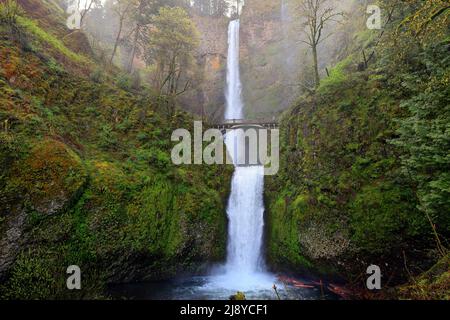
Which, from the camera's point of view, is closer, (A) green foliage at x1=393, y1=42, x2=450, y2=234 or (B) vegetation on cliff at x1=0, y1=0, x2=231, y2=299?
(A) green foliage at x1=393, y1=42, x2=450, y2=234

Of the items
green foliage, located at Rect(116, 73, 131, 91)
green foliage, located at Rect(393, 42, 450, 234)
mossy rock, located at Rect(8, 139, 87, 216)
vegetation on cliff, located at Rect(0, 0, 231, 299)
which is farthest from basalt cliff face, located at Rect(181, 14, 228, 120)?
green foliage, located at Rect(393, 42, 450, 234)

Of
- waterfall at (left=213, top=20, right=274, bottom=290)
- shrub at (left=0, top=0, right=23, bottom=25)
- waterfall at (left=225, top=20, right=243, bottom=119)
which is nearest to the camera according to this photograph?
shrub at (left=0, top=0, right=23, bottom=25)

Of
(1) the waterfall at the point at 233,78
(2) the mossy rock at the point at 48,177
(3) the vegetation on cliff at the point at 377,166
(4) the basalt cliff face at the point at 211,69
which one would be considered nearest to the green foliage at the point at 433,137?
(3) the vegetation on cliff at the point at 377,166

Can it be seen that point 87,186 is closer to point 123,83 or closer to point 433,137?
point 123,83

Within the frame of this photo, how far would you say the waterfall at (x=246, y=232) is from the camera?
43.8 ft

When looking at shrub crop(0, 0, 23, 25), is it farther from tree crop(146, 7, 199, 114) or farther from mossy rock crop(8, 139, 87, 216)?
tree crop(146, 7, 199, 114)

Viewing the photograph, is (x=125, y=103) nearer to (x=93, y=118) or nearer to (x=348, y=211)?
(x=93, y=118)

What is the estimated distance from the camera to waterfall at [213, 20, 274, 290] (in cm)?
1336

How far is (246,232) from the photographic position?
49.3 feet

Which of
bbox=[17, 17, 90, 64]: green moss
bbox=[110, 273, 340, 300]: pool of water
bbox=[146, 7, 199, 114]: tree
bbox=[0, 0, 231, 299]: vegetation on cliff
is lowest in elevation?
bbox=[110, 273, 340, 300]: pool of water

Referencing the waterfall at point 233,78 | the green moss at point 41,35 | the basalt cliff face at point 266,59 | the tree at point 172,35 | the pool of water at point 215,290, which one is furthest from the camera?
the waterfall at point 233,78

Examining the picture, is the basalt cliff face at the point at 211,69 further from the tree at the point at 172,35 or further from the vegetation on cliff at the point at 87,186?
the vegetation on cliff at the point at 87,186

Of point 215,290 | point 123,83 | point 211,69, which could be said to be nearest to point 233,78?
point 211,69

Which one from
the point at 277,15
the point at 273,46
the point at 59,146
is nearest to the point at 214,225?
the point at 59,146
